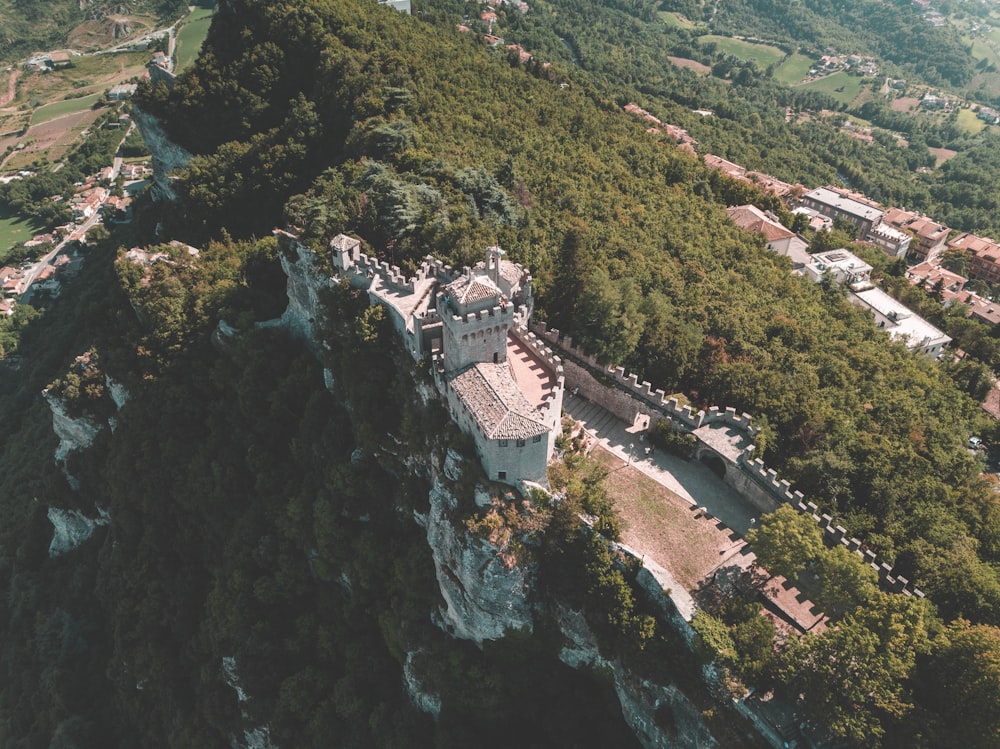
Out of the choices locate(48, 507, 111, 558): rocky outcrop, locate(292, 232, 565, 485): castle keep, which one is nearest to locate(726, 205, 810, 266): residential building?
locate(292, 232, 565, 485): castle keep

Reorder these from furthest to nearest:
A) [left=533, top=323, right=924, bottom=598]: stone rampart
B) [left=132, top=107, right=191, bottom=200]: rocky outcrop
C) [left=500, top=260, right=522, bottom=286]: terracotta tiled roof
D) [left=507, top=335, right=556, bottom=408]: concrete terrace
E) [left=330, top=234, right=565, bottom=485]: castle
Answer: [left=132, top=107, right=191, bottom=200]: rocky outcrop → [left=500, top=260, right=522, bottom=286]: terracotta tiled roof → [left=507, top=335, right=556, bottom=408]: concrete terrace → [left=533, top=323, right=924, bottom=598]: stone rampart → [left=330, top=234, right=565, bottom=485]: castle

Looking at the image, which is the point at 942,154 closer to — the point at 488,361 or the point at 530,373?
the point at 530,373

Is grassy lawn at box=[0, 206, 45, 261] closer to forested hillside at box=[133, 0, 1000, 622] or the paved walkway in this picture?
forested hillside at box=[133, 0, 1000, 622]

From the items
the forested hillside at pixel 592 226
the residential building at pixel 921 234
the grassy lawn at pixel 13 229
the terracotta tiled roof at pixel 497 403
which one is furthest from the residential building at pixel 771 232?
the grassy lawn at pixel 13 229

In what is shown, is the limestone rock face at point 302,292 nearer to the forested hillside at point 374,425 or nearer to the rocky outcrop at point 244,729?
the forested hillside at point 374,425

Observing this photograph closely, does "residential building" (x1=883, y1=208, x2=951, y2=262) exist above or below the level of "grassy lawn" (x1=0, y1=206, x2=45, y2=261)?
above

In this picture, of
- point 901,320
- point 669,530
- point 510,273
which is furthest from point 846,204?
point 669,530

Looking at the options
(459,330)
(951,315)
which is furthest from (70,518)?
(951,315)
